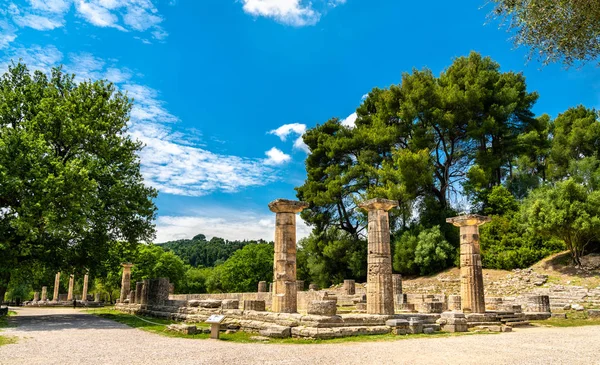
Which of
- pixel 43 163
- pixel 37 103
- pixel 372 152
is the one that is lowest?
pixel 43 163

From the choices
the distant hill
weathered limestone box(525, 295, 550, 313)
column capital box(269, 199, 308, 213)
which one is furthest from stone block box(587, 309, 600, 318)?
the distant hill

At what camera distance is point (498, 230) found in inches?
1369

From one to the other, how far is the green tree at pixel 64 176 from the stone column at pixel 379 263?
37.9 ft

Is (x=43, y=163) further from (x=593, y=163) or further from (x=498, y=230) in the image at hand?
(x=593, y=163)

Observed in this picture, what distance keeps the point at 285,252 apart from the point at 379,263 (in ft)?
11.2

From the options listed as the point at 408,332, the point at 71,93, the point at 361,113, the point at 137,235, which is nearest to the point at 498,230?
the point at 361,113

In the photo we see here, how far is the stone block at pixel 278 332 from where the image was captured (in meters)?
12.7

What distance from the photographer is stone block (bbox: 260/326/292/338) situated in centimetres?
1272

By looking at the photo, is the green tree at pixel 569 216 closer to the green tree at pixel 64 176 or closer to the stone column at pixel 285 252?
the stone column at pixel 285 252

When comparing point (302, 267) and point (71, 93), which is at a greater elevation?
point (71, 93)

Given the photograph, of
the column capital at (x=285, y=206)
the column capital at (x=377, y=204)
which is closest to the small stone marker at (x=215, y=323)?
the column capital at (x=285, y=206)

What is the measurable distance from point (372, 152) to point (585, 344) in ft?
103

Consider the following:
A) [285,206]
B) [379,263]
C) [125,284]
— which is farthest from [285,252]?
[125,284]

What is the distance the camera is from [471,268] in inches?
727
